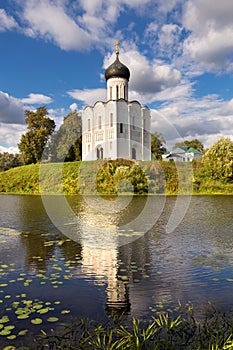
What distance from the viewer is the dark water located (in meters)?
5.00

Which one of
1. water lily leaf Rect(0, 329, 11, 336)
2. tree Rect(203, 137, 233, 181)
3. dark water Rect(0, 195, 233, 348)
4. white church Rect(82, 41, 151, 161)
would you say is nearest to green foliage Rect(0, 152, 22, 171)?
white church Rect(82, 41, 151, 161)

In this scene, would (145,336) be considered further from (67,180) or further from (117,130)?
(117,130)

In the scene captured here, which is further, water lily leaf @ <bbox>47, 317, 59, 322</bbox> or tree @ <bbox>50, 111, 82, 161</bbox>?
tree @ <bbox>50, 111, 82, 161</bbox>

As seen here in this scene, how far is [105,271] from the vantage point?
6.95 metres

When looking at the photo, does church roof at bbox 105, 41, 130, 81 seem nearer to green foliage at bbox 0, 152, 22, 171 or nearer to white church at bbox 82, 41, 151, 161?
white church at bbox 82, 41, 151, 161

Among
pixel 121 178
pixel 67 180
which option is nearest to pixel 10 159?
pixel 67 180

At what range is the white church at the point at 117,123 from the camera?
4384 cm

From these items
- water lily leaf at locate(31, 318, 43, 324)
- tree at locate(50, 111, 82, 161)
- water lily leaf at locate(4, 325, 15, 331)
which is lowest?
water lily leaf at locate(4, 325, 15, 331)

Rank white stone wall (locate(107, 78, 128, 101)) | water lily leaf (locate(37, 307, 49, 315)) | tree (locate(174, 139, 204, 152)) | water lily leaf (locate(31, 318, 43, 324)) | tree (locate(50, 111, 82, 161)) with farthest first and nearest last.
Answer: tree (locate(174, 139, 204, 152))
tree (locate(50, 111, 82, 161))
white stone wall (locate(107, 78, 128, 101))
water lily leaf (locate(37, 307, 49, 315))
water lily leaf (locate(31, 318, 43, 324))

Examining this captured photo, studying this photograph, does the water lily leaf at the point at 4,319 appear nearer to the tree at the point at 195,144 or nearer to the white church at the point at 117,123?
the white church at the point at 117,123

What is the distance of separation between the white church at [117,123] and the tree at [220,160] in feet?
37.2

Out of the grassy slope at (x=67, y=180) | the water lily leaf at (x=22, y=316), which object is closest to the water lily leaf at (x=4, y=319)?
the water lily leaf at (x=22, y=316)

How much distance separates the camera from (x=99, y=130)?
45375 millimetres

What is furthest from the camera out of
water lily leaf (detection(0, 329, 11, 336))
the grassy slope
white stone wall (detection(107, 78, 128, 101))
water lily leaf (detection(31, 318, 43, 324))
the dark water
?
white stone wall (detection(107, 78, 128, 101))
